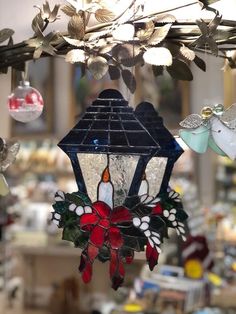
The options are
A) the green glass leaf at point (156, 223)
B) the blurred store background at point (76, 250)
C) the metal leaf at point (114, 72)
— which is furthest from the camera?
the blurred store background at point (76, 250)

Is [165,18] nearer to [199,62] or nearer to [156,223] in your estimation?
[199,62]

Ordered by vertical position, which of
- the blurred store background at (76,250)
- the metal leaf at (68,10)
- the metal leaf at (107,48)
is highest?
the metal leaf at (68,10)

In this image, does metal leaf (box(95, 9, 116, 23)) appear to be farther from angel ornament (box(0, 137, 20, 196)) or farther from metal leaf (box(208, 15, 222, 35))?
angel ornament (box(0, 137, 20, 196))

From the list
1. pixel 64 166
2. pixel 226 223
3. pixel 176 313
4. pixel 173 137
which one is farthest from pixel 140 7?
pixel 64 166

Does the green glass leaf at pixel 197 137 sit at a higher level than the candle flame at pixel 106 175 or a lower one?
higher

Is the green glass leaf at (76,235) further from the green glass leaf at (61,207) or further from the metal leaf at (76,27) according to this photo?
the metal leaf at (76,27)

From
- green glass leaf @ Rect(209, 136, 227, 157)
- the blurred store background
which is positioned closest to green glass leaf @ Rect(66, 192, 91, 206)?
green glass leaf @ Rect(209, 136, 227, 157)

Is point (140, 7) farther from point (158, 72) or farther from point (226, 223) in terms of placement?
point (226, 223)

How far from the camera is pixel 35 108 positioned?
1121 millimetres

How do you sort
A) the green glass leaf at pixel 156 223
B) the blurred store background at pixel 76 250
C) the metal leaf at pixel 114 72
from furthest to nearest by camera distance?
the blurred store background at pixel 76 250
the metal leaf at pixel 114 72
the green glass leaf at pixel 156 223

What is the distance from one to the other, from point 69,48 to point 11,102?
172mm


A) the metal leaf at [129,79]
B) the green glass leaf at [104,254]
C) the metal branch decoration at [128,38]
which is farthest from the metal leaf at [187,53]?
the green glass leaf at [104,254]

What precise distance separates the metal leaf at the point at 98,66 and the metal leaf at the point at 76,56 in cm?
1

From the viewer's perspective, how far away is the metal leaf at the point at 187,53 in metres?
0.98
